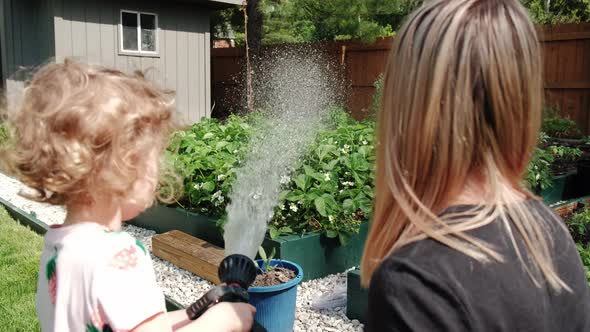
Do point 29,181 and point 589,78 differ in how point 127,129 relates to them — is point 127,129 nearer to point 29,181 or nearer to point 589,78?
point 29,181

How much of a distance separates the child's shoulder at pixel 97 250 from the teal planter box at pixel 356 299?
1744mm

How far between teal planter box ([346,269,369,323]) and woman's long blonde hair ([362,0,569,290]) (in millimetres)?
1976

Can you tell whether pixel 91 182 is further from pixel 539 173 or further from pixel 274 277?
pixel 539 173

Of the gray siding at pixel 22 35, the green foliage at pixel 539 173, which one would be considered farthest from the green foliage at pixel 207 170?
the gray siding at pixel 22 35

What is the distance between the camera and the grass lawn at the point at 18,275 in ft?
9.11

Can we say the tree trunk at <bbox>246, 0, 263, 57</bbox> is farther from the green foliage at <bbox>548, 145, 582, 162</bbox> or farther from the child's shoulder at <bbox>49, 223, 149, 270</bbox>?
the child's shoulder at <bbox>49, 223, 149, 270</bbox>

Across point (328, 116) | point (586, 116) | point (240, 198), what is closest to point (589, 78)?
point (586, 116)

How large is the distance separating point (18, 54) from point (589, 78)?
9413 millimetres

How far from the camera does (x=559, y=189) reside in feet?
17.4

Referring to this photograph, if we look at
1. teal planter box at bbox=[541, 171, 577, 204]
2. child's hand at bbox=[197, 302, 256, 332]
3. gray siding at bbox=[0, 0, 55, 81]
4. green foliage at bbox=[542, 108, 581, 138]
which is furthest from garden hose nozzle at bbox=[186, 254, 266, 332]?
gray siding at bbox=[0, 0, 55, 81]

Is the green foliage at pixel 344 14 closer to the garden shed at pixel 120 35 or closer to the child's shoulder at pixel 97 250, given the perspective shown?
the garden shed at pixel 120 35

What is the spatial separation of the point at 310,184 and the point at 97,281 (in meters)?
2.55

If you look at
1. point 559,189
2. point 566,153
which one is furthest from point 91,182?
point 566,153

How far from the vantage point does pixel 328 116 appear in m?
8.61
